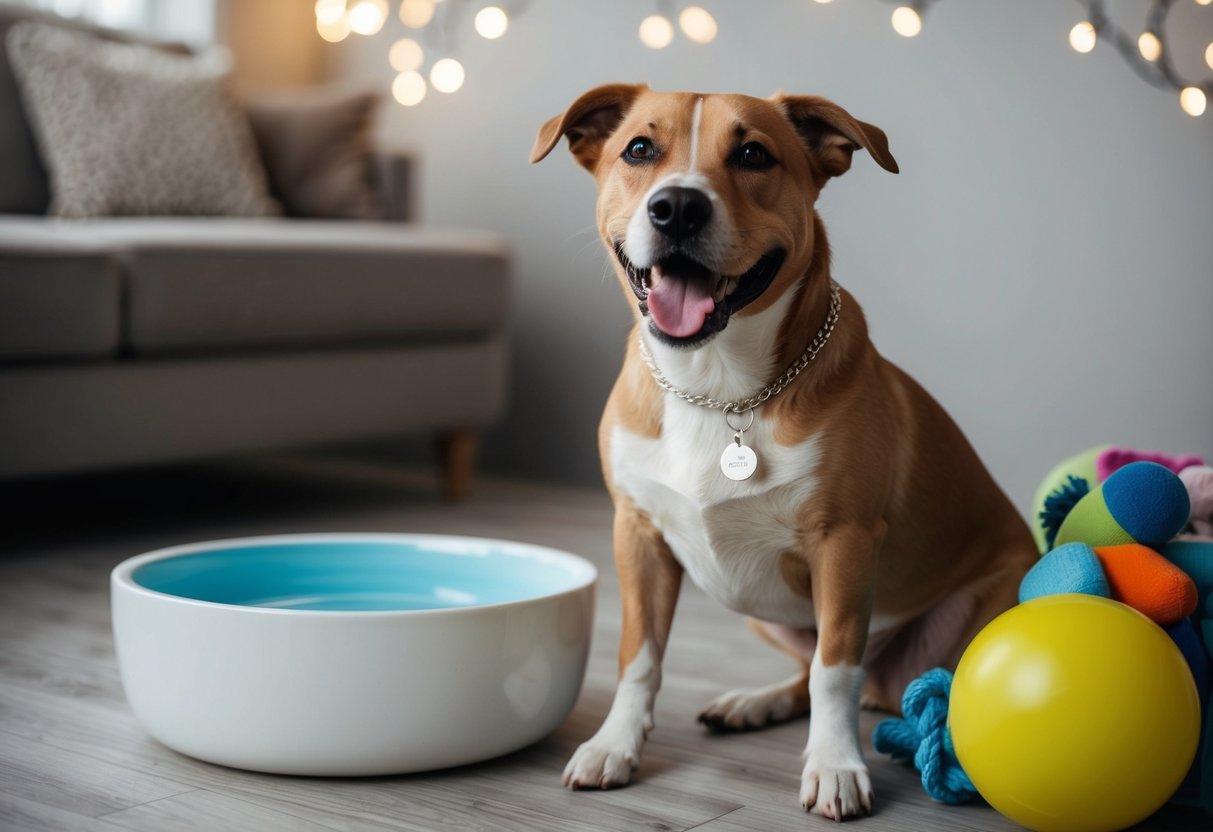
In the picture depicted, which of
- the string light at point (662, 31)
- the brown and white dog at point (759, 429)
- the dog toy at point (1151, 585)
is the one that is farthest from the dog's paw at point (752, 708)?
the string light at point (662, 31)

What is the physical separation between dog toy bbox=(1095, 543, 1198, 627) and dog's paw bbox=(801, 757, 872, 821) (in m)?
0.32

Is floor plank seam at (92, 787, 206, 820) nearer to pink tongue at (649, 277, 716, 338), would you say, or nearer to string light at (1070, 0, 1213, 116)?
pink tongue at (649, 277, 716, 338)

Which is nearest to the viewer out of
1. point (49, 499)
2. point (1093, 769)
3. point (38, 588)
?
point (1093, 769)

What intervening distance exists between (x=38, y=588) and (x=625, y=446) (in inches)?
47.6

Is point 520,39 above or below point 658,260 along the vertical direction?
above

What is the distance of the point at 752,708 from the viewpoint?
1.56 metres

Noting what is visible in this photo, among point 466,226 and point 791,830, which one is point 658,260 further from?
point 466,226

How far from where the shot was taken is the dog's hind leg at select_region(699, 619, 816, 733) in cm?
155

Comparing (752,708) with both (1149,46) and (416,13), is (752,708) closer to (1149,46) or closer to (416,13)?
(1149,46)

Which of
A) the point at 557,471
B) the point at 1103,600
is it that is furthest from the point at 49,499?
the point at 1103,600

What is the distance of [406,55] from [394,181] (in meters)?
0.58

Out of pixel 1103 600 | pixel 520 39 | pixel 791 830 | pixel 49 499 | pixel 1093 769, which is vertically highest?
pixel 520 39

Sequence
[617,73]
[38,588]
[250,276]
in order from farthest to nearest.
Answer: [617,73] < [250,276] < [38,588]

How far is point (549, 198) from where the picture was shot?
346 centimetres
